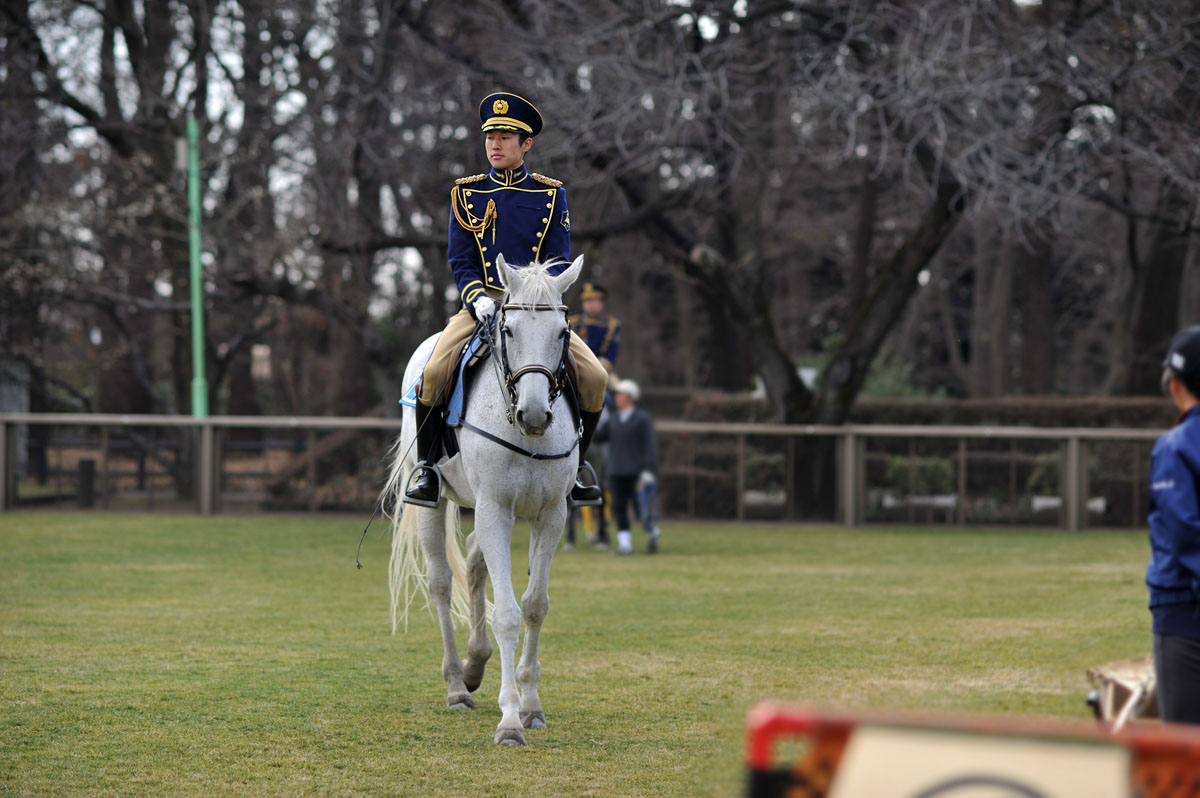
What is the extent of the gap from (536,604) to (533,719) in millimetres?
561

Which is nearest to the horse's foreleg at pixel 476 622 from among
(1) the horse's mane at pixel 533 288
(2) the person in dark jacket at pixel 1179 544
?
(1) the horse's mane at pixel 533 288

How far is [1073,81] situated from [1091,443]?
4.92 meters

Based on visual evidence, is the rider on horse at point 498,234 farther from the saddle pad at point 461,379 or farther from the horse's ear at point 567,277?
the horse's ear at point 567,277

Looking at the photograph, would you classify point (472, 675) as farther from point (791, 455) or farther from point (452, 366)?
point (791, 455)

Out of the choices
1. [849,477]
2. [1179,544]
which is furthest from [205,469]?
[1179,544]

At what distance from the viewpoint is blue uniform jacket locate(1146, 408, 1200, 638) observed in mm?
4199

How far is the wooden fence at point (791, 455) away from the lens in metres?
19.8

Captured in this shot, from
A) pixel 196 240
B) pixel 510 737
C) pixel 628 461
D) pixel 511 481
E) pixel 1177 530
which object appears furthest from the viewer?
pixel 196 240

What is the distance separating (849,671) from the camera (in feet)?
27.8

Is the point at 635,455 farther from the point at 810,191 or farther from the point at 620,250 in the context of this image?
the point at 810,191

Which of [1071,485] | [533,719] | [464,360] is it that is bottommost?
[533,719]

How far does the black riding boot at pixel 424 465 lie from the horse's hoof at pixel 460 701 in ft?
3.37

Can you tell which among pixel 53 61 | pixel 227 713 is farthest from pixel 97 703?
pixel 53 61

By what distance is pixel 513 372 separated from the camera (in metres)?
6.60
